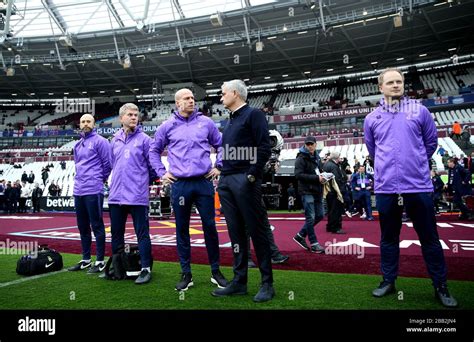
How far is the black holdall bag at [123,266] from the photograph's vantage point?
3654 millimetres

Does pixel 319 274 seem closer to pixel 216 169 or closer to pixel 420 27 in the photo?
pixel 216 169

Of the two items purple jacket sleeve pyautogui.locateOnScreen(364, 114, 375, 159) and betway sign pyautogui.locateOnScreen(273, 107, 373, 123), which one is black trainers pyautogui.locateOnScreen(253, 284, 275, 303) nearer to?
purple jacket sleeve pyautogui.locateOnScreen(364, 114, 375, 159)

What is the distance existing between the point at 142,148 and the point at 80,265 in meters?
1.72

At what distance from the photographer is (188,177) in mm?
3262

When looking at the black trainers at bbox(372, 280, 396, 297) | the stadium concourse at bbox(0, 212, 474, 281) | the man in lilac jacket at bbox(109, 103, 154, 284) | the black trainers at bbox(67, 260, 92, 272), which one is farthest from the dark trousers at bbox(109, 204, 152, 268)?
the black trainers at bbox(372, 280, 396, 297)

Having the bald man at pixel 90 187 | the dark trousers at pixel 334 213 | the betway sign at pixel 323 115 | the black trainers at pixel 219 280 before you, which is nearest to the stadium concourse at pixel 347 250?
the dark trousers at pixel 334 213

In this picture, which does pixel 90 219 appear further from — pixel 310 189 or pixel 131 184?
pixel 310 189

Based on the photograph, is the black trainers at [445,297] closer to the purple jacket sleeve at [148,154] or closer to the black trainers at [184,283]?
the black trainers at [184,283]

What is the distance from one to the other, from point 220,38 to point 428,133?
2741cm

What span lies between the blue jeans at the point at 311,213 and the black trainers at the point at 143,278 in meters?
2.74

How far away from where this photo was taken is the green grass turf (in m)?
2.64

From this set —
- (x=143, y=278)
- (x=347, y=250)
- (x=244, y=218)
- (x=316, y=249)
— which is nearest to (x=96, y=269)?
(x=143, y=278)

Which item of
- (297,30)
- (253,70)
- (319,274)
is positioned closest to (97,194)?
(319,274)

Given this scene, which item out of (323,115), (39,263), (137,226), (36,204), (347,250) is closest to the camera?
(137,226)
